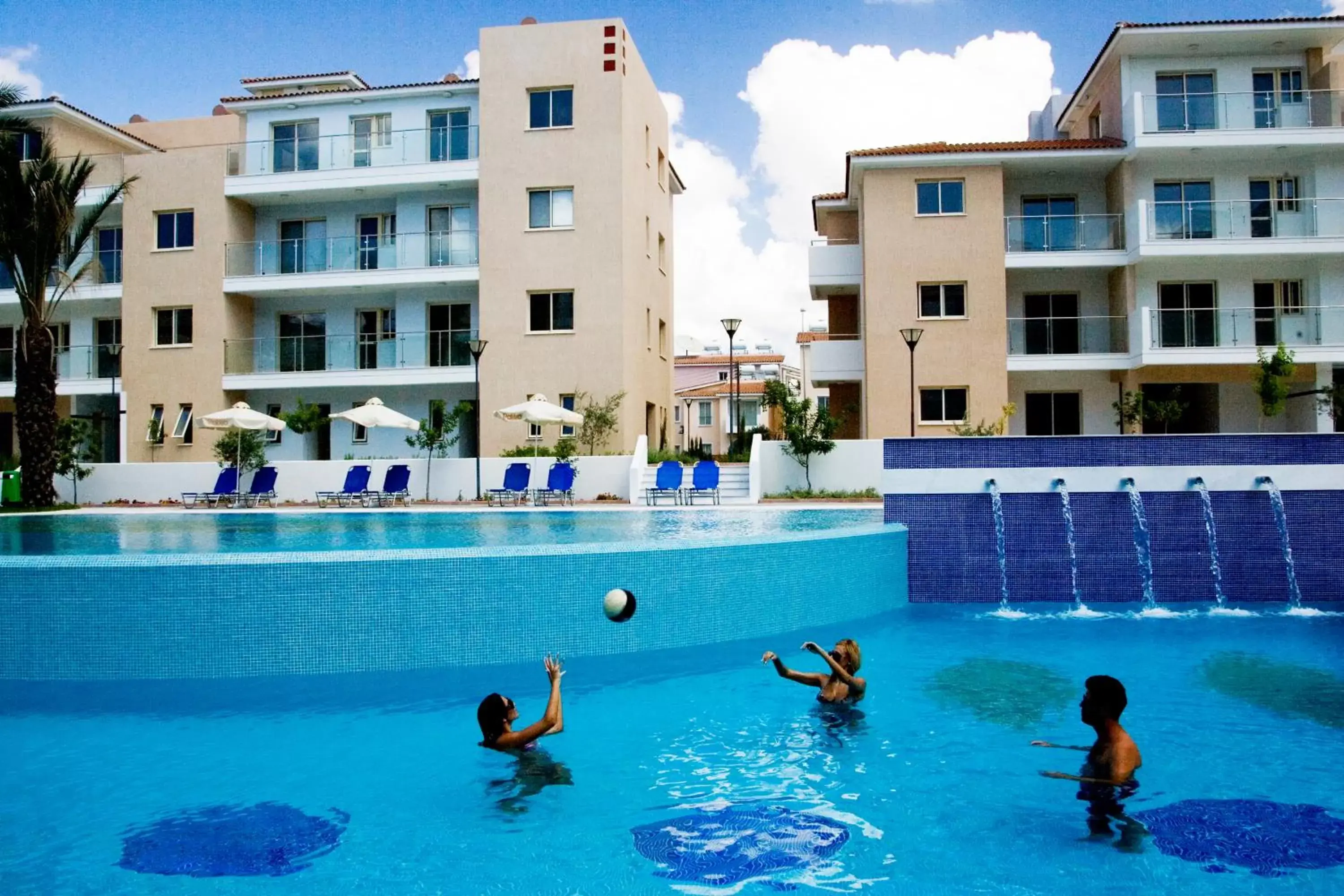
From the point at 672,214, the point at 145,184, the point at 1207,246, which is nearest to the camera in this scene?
the point at 1207,246

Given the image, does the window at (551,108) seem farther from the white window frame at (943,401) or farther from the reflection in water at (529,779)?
the reflection in water at (529,779)

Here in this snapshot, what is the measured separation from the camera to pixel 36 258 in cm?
2309

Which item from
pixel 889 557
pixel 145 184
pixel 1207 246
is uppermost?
pixel 145 184

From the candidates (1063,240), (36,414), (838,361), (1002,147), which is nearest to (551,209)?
(838,361)

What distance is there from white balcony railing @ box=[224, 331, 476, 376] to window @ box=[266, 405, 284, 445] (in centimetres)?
121

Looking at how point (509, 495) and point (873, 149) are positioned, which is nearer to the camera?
point (509, 495)

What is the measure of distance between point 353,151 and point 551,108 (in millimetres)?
6128

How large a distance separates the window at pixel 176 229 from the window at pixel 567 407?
39.7 feet

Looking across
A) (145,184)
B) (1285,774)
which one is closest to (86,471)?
(145,184)

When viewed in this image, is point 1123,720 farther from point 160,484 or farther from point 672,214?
point 672,214

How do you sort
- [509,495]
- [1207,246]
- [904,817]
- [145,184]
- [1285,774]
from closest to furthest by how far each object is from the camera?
[904,817]
[1285,774]
[509,495]
[1207,246]
[145,184]

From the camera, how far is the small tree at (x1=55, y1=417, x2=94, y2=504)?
2478 centimetres

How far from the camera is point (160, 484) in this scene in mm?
25469

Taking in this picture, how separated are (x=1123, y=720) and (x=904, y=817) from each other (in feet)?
8.94
